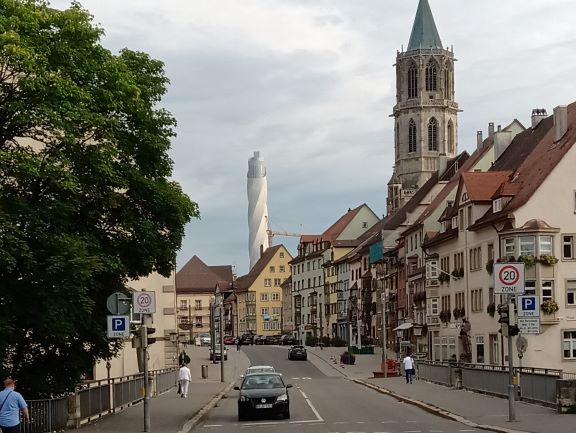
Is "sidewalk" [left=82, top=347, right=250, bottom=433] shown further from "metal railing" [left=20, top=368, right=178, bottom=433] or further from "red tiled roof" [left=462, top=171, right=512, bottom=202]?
"red tiled roof" [left=462, top=171, right=512, bottom=202]

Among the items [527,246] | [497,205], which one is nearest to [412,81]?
[497,205]

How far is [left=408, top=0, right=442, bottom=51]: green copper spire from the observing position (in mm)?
177625

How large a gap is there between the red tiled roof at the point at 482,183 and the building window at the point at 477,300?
5.68 meters

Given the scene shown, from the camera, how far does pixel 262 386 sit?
117ft

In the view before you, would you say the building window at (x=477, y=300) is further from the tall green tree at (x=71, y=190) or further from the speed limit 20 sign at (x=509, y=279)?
the speed limit 20 sign at (x=509, y=279)

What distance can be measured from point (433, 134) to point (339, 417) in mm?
142052

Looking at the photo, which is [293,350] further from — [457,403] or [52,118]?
[52,118]

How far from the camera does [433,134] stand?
173000 mm

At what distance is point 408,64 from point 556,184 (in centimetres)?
11658

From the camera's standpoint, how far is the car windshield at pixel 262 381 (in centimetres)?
3572

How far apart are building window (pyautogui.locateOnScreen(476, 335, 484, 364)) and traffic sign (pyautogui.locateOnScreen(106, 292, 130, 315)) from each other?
43602mm

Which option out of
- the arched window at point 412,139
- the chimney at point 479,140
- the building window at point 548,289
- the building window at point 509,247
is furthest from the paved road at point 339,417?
the arched window at point 412,139

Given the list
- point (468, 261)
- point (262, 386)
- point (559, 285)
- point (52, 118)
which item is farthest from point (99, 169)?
point (468, 261)

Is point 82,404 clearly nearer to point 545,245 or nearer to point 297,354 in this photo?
point 545,245
